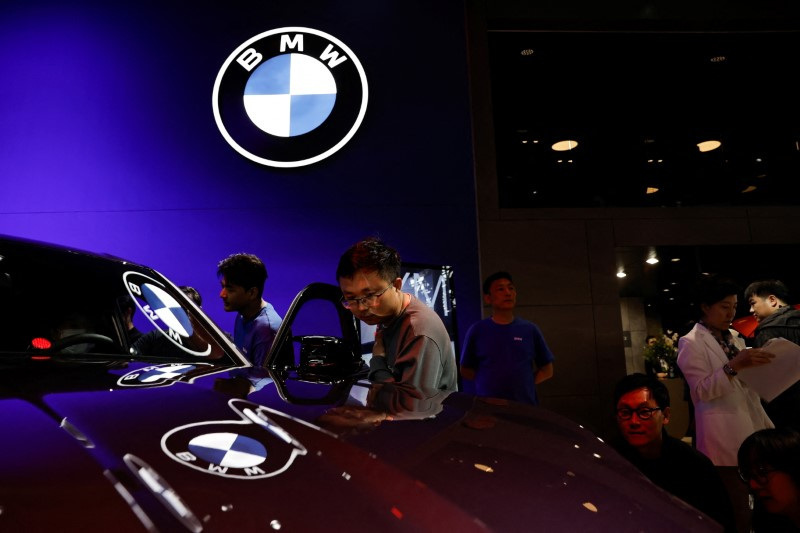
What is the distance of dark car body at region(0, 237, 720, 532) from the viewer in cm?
60

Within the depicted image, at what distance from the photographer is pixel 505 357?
377 centimetres

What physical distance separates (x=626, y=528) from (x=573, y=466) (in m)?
0.20

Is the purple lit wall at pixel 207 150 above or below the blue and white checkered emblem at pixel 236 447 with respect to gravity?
above

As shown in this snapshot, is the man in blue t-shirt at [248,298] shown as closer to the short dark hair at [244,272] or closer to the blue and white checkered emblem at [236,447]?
the short dark hair at [244,272]

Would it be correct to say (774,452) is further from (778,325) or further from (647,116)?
(647,116)

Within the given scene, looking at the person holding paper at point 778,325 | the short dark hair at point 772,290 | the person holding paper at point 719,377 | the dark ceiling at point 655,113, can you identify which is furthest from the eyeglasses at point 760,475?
the dark ceiling at point 655,113

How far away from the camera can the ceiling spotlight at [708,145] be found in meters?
7.06

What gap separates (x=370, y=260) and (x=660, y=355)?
248 inches

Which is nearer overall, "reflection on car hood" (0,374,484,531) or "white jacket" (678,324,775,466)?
"reflection on car hood" (0,374,484,531)

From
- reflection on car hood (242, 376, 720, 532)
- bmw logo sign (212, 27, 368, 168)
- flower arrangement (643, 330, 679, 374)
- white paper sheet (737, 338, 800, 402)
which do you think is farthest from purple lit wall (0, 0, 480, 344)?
reflection on car hood (242, 376, 720, 532)

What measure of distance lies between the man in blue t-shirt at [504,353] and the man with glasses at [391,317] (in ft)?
5.80

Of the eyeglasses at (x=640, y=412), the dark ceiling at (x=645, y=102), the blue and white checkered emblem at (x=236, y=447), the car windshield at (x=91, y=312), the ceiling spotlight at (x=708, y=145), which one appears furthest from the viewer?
the ceiling spotlight at (x=708, y=145)

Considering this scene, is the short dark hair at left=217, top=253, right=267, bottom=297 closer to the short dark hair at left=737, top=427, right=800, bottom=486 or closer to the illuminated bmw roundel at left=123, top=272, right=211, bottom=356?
the illuminated bmw roundel at left=123, top=272, right=211, bottom=356

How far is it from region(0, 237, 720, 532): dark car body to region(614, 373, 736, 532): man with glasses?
102 cm
